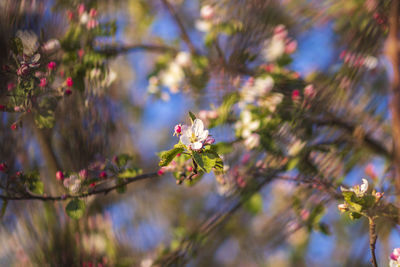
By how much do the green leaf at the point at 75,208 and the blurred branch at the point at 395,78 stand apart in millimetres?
854

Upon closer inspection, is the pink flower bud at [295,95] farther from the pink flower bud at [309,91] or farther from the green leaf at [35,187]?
the green leaf at [35,187]

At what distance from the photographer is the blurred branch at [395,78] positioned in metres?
1.01

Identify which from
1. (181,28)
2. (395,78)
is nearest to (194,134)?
(395,78)

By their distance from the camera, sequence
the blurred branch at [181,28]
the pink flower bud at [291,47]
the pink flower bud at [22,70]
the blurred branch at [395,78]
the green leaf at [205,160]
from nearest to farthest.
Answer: the green leaf at [205,160]
the pink flower bud at [22,70]
the blurred branch at [395,78]
the pink flower bud at [291,47]
the blurred branch at [181,28]

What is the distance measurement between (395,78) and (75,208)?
105 centimetres

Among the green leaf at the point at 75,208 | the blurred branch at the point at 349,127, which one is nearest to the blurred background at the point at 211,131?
the blurred branch at the point at 349,127

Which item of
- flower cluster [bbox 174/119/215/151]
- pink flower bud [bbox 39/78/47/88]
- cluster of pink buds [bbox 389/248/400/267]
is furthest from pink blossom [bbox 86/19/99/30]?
cluster of pink buds [bbox 389/248/400/267]

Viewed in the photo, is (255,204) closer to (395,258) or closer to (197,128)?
(395,258)

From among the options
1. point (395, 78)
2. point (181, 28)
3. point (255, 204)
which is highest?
Result: point (181, 28)

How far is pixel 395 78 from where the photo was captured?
3.64ft

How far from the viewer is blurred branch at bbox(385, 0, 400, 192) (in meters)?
1.01

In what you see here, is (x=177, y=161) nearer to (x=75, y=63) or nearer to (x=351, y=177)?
(x=75, y=63)

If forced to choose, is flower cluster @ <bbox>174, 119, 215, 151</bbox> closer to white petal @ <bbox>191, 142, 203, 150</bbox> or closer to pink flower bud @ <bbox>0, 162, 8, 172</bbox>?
white petal @ <bbox>191, 142, 203, 150</bbox>

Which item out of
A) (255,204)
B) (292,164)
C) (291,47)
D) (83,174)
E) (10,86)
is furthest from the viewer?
(291,47)
